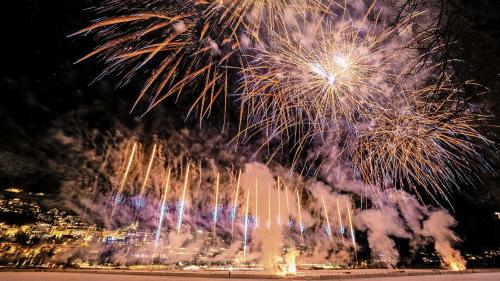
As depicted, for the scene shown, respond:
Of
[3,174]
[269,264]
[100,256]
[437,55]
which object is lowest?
[269,264]

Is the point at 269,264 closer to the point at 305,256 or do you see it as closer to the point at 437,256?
the point at 305,256

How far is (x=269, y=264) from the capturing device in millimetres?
22391

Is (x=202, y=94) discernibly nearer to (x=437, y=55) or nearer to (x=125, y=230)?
(x=437, y=55)

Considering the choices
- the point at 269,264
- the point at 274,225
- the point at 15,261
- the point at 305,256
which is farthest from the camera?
the point at 305,256

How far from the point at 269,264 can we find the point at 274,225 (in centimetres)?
379

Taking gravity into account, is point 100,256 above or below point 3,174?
below

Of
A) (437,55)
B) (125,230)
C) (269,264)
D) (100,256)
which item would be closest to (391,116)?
(437,55)

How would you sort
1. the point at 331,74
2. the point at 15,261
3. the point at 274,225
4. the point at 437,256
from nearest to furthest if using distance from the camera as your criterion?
the point at 331,74
the point at 274,225
the point at 15,261
the point at 437,256

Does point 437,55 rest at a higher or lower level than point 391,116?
higher

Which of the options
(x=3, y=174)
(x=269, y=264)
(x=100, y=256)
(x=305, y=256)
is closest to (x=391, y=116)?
(x=269, y=264)

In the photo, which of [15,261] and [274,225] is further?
[15,261]

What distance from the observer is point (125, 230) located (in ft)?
155

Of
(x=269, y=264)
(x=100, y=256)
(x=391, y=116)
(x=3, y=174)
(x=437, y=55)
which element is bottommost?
(x=269, y=264)

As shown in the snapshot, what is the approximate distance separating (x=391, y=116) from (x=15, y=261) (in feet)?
121
